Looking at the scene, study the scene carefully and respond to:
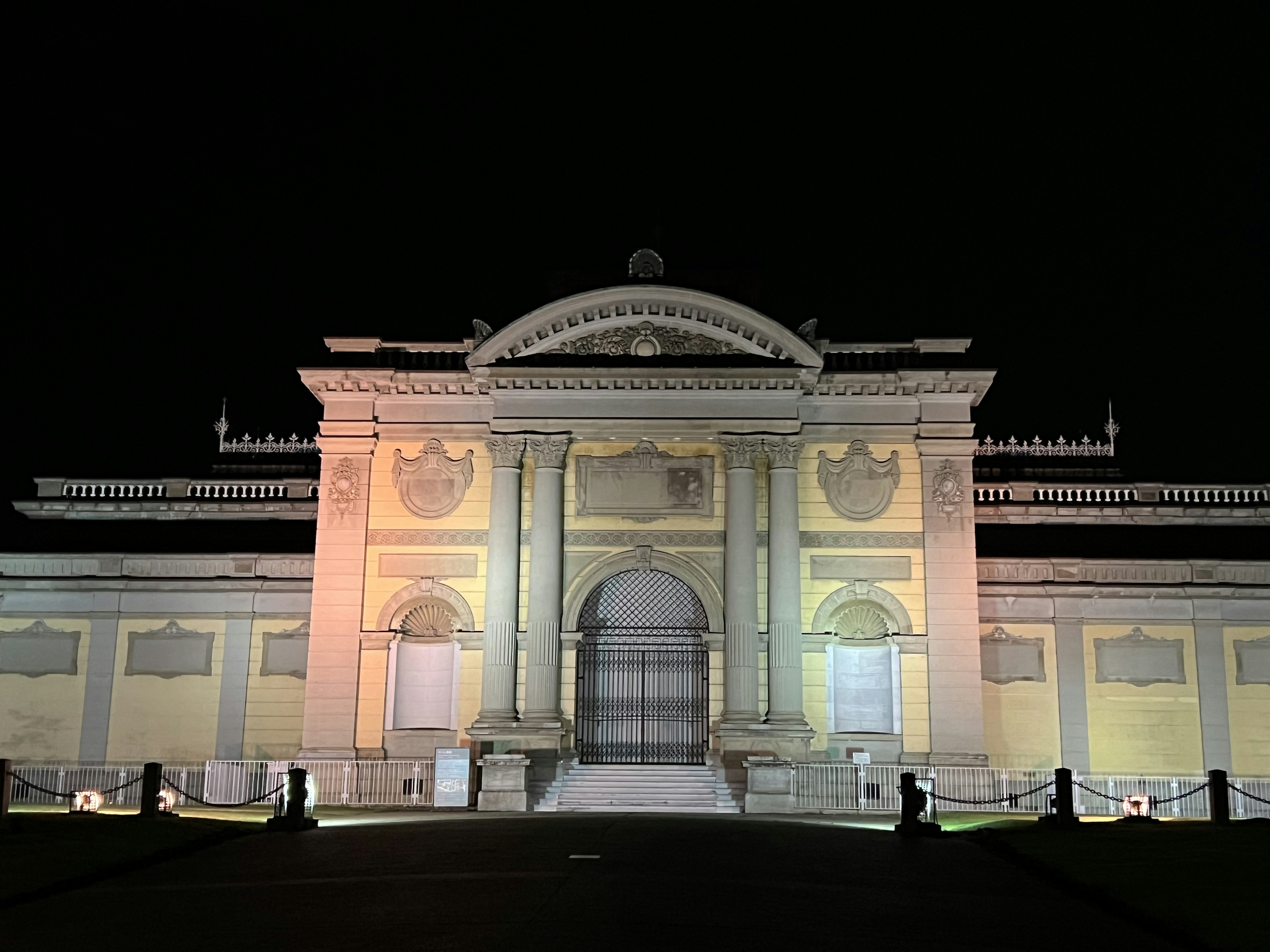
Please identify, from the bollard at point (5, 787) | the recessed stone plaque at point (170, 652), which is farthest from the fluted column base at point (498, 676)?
the bollard at point (5, 787)

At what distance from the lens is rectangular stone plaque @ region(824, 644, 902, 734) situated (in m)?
32.8

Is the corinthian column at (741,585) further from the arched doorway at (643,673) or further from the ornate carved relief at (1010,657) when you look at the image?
the ornate carved relief at (1010,657)

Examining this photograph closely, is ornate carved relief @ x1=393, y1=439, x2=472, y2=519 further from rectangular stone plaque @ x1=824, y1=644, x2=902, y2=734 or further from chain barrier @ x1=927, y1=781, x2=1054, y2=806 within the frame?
chain barrier @ x1=927, y1=781, x2=1054, y2=806

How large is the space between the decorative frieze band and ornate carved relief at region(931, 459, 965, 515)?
0.90 m

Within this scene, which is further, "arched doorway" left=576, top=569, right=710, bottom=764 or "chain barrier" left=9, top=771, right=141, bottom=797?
"arched doorway" left=576, top=569, right=710, bottom=764

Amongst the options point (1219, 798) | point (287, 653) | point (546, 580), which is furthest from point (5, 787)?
point (1219, 798)

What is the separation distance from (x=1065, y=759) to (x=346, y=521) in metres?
18.5

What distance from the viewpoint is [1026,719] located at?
112 feet

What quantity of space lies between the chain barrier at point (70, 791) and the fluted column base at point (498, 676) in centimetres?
767

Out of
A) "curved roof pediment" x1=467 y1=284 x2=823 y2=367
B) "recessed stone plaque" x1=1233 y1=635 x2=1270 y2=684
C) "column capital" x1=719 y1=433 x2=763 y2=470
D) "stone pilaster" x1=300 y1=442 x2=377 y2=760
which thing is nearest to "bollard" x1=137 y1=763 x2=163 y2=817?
"stone pilaster" x1=300 y1=442 x2=377 y2=760

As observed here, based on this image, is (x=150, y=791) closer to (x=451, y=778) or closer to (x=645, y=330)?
(x=451, y=778)

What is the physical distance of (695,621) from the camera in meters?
33.8

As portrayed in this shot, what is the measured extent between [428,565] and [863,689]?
429 inches

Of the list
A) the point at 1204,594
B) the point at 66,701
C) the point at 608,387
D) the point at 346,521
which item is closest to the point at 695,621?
the point at 608,387
